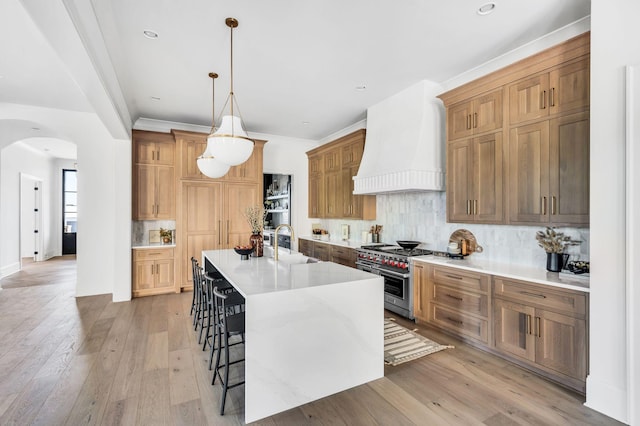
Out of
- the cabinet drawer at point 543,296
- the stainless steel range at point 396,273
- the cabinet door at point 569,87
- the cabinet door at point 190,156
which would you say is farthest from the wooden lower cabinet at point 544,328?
the cabinet door at point 190,156

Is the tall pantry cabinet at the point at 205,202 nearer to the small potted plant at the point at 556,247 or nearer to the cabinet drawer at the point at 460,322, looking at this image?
the cabinet drawer at the point at 460,322

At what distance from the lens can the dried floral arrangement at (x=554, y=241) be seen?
2869 mm

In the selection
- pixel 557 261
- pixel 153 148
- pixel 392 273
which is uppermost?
pixel 153 148

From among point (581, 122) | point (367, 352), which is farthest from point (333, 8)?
point (367, 352)

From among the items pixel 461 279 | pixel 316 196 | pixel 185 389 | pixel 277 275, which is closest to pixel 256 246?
pixel 277 275

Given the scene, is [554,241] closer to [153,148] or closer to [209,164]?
[209,164]

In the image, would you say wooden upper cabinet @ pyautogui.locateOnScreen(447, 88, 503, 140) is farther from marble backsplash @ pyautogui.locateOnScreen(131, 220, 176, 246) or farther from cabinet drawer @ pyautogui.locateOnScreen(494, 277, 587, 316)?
marble backsplash @ pyautogui.locateOnScreen(131, 220, 176, 246)

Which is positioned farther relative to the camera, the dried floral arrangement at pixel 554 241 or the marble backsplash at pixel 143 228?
the marble backsplash at pixel 143 228

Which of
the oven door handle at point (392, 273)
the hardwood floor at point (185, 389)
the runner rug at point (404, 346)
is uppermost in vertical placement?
the oven door handle at point (392, 273)

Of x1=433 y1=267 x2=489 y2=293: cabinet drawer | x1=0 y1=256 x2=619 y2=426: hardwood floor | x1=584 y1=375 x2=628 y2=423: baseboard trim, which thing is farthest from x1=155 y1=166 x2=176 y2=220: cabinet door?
x1=584 y1=375 x2=628 y2=423: baseboard trim

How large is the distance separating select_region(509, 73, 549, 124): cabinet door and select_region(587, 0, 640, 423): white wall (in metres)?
0.57

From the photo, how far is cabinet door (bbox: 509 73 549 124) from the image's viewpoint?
2848mm

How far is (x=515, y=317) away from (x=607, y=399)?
0.77m

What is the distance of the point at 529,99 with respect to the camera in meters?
2.96
